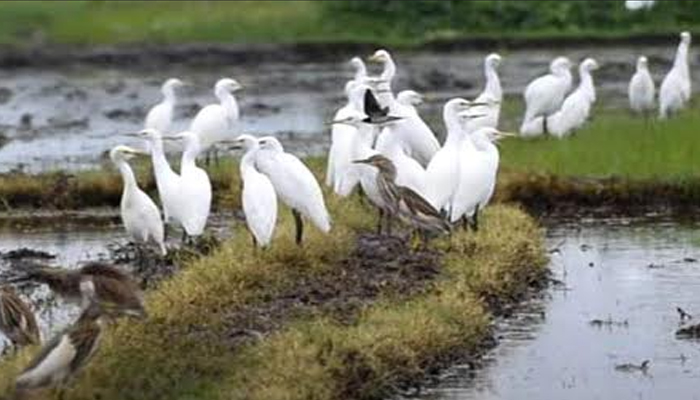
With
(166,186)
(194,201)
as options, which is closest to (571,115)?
(166,186)

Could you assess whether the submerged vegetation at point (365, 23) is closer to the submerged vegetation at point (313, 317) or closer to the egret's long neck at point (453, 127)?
the egret's long neck at point (453, 127)

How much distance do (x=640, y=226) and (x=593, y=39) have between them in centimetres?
2462

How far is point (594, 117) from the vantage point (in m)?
32.1

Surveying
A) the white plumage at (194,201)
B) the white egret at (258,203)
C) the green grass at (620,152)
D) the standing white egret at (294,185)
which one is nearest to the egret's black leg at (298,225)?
the standing white egret at (294,185)

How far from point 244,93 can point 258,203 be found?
22812 mm

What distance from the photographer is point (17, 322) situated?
1433cm

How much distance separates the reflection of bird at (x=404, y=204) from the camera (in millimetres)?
17531

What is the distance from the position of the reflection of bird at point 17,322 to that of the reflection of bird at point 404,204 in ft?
13.5

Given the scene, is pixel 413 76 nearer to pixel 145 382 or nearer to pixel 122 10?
pixel 122 10

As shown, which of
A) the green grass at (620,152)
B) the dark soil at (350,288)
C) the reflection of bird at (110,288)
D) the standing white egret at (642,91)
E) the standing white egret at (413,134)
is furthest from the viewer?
the standing white egret at (642,91)

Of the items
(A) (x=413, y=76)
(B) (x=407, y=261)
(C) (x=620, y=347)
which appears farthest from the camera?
(A) (x=413, y=76)

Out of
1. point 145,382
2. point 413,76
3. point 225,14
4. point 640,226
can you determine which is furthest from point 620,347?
point 225,14

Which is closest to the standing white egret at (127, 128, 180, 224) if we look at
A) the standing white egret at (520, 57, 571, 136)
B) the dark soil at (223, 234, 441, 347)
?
the dark soil at (223, 234, 441, 347)

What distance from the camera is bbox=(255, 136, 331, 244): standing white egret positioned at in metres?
17.6
